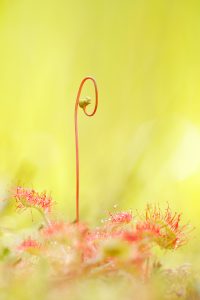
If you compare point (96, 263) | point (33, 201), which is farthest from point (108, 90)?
point (96, 263)

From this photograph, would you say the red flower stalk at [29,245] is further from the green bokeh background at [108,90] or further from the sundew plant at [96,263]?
the green bokeh background at [108,90]

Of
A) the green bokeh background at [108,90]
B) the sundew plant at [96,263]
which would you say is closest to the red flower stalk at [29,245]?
the sundew plant at [96,263]

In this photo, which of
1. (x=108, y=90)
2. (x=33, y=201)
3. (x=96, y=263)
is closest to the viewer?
(x=96, y=263)

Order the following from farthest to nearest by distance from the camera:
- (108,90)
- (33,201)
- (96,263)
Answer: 1. (108,90)
2. (33,201)
3. (96,263)

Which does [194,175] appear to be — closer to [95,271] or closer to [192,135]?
[192,135]

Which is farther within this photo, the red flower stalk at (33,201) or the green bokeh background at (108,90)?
the green bokeh background at (108,90)

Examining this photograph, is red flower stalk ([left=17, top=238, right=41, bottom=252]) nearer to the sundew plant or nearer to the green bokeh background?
the sundew plant

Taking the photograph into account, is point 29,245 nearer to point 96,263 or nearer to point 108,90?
point 96,263
